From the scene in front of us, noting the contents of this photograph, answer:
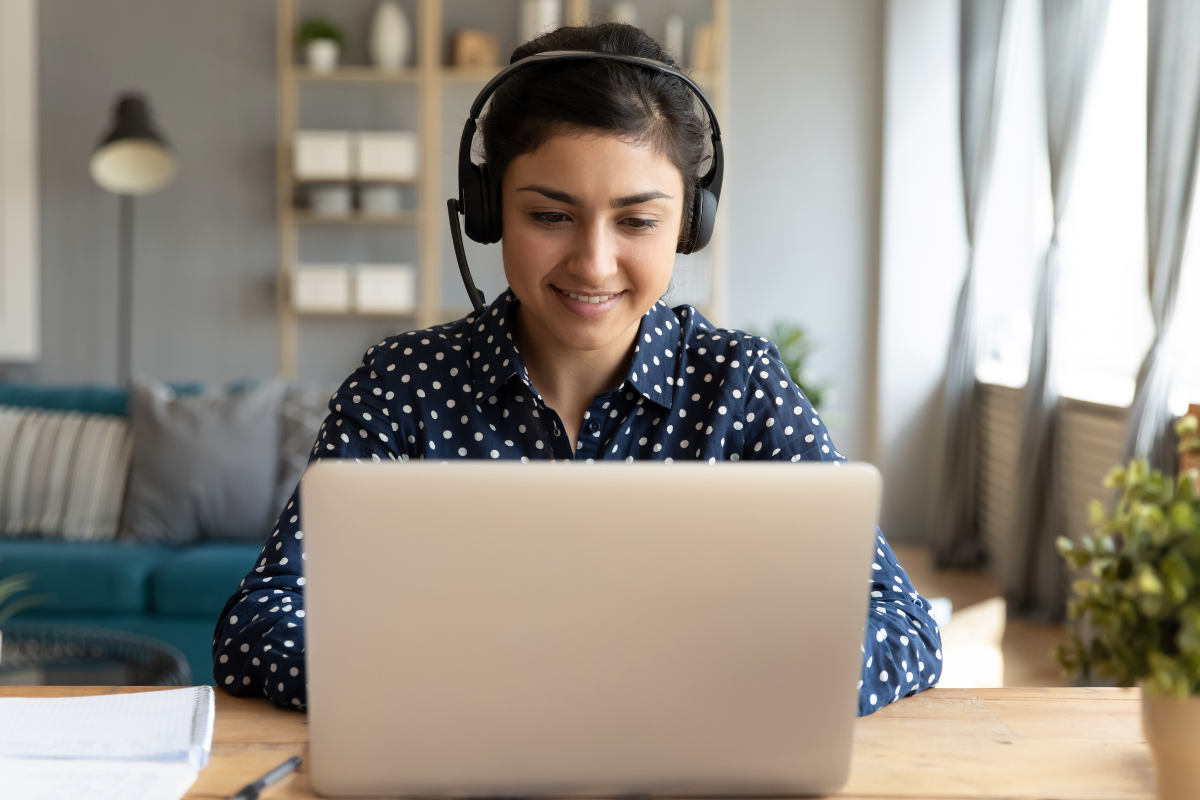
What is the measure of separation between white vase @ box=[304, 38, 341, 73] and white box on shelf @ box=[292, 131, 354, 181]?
29 centimetres

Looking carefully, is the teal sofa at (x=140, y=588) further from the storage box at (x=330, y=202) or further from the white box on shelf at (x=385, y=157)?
the white box on shelf at (x=385, y=157)

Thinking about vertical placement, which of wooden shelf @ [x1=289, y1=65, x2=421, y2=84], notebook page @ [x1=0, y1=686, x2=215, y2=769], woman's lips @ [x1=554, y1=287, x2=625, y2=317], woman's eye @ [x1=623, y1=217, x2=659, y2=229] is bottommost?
notebook page @ [x1=0, y1=686, x2=215, y2=769]

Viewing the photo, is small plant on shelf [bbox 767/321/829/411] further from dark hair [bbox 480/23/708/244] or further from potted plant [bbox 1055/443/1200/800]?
potted plant [bbox 1055/443/1200/800]

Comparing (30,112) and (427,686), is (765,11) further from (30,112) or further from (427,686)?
(427,686)

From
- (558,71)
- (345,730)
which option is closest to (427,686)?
(345,730)

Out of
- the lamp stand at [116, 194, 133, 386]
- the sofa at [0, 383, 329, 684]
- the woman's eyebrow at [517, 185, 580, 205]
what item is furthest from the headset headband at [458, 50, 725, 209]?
the lamp stand at [116, 194, 133, 386]

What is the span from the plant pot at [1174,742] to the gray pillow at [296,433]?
2.65 meters

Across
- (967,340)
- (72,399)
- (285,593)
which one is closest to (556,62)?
(285,593)

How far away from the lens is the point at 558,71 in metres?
1.14

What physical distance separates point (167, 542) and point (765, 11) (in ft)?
11.0

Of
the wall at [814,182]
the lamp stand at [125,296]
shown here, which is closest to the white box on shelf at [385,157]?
the lamp stand at [125,296]

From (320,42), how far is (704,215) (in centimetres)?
370

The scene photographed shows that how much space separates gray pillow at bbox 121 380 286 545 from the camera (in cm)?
302

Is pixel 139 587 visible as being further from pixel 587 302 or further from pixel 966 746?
pixel 966 746
